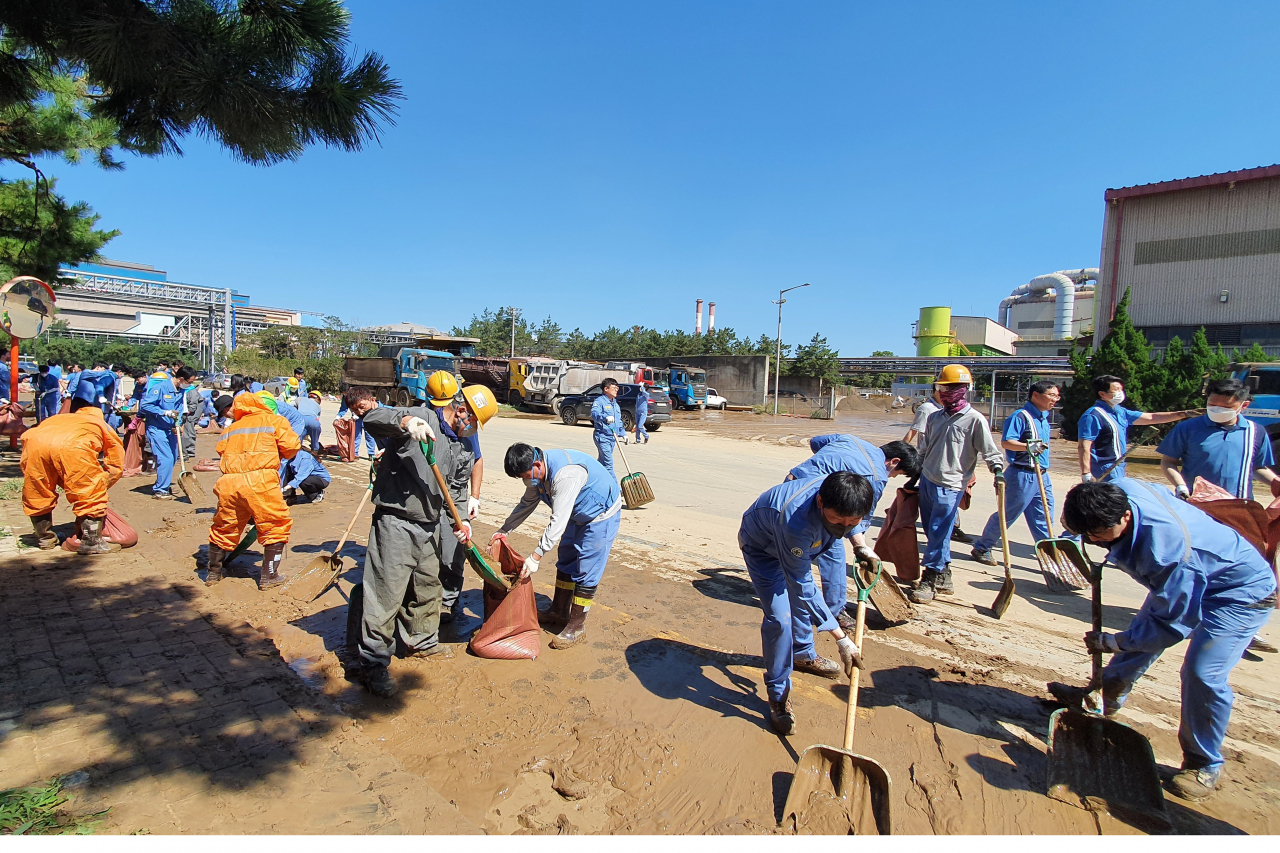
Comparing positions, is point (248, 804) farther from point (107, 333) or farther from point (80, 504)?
point (107, 333)

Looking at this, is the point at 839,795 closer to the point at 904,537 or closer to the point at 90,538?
the point at 904,537

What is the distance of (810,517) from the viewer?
2.91 m

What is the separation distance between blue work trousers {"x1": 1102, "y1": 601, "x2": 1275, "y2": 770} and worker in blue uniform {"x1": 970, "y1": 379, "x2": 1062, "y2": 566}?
2980 mm

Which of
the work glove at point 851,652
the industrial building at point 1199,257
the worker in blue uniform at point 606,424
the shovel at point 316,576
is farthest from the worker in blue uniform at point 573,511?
the industrial building at point 1199,257

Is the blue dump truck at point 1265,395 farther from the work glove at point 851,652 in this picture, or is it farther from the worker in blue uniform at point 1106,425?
the work glove at point 851,652

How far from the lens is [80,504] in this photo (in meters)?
5.61

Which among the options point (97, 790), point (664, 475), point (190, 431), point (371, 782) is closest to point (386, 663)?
point (371, 782)

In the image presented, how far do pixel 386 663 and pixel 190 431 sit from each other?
9090 millimetres

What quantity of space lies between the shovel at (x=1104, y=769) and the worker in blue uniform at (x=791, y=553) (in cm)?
94

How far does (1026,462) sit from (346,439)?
1026 centimetres

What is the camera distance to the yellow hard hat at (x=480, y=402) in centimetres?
488

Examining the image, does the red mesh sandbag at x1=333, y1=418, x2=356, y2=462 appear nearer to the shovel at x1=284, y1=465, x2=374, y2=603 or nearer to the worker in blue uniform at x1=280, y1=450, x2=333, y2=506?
the worker in blue uniform at x1=280, y1=450, x2=333, y2=506

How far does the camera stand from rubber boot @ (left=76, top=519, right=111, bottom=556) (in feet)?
18.8

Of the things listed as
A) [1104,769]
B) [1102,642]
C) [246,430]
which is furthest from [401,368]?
[1104,769]
